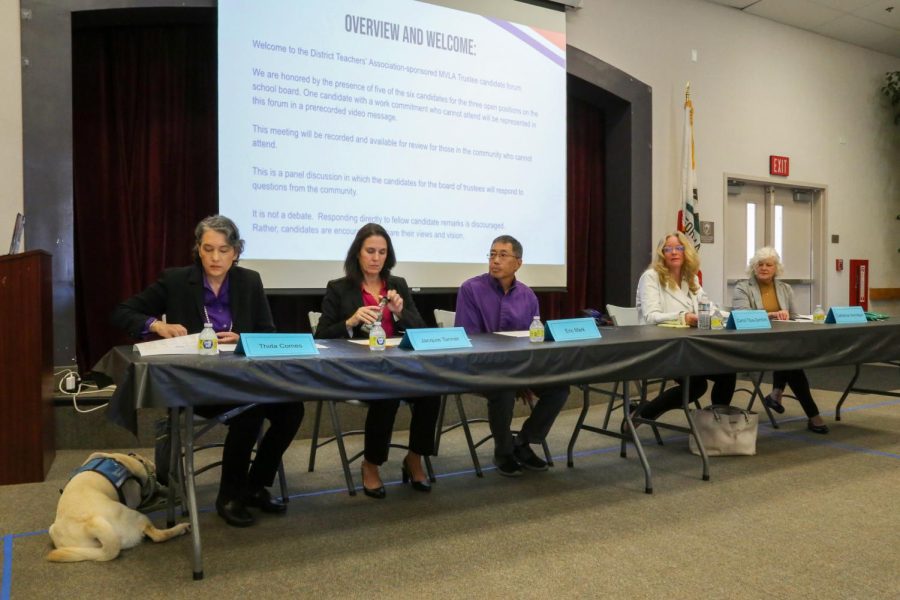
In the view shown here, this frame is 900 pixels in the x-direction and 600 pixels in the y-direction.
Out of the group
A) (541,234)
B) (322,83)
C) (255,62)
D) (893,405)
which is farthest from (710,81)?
(255,62)

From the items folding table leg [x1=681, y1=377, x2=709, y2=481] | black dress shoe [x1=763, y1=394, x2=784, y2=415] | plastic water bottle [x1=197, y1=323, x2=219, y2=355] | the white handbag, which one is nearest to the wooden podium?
plastic water bottle [x1=197, y1=323, x2=219, y2=355]

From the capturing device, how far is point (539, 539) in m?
1.99

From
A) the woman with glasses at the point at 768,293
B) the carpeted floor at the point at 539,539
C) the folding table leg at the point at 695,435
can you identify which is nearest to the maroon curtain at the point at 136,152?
the carpeted floor at the point at 539,539

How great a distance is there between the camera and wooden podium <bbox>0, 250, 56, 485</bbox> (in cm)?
263

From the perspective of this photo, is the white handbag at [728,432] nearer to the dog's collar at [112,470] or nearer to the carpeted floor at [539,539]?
the carpeted floor at [539,539]

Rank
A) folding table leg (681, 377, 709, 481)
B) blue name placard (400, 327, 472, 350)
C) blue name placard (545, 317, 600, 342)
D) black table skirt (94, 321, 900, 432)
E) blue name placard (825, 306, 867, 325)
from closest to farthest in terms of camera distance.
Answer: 1. black table skirt (94, 321, 900, 432)
2. blue name placard (400, 327, 472, 350)
3. blue name placard (545, 317, 600, 342)
4. folding table leg (681, 377, 709, 481)
5. blue name placard (825, 306, 867, 325)

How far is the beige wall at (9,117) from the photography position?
3285 mm

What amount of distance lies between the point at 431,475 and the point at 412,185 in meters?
2.15

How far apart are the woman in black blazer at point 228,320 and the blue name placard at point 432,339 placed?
0.51 m

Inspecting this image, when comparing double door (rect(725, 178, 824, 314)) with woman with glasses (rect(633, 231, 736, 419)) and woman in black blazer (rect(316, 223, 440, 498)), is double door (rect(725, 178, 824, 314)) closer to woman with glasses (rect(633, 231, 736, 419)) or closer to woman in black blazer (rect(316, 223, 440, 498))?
woman with glasses (rect(633, 231, 736, 419))

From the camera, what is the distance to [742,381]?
5402 mm

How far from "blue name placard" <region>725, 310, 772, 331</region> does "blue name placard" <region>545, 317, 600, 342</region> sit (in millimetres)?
802

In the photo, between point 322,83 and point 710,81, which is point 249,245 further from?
point 710,81

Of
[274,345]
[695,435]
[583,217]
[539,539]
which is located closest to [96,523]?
[274,345]
